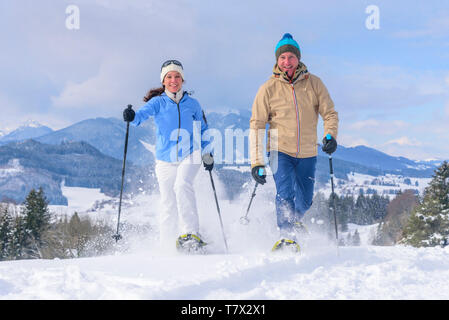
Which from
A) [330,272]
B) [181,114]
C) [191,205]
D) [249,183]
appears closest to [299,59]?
[181,114]

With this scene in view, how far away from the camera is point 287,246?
4363 mm

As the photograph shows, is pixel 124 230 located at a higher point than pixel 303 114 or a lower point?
lower

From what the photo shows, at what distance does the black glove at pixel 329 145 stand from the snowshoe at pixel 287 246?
1182mm

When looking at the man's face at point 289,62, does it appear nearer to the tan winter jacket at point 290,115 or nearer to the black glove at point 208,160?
the tan winter jacket at point 290,115

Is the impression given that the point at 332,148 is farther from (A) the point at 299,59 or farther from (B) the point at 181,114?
(B) the point at 181,114

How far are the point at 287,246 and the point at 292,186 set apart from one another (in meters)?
0.79

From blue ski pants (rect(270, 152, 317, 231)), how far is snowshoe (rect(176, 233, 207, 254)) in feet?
3.45

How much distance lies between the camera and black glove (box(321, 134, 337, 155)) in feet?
15.7

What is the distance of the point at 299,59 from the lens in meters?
5.07

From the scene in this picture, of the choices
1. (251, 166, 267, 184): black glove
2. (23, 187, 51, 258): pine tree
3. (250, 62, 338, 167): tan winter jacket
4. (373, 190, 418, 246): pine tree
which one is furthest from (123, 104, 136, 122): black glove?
(373, 190, 418, 246): pine tree
